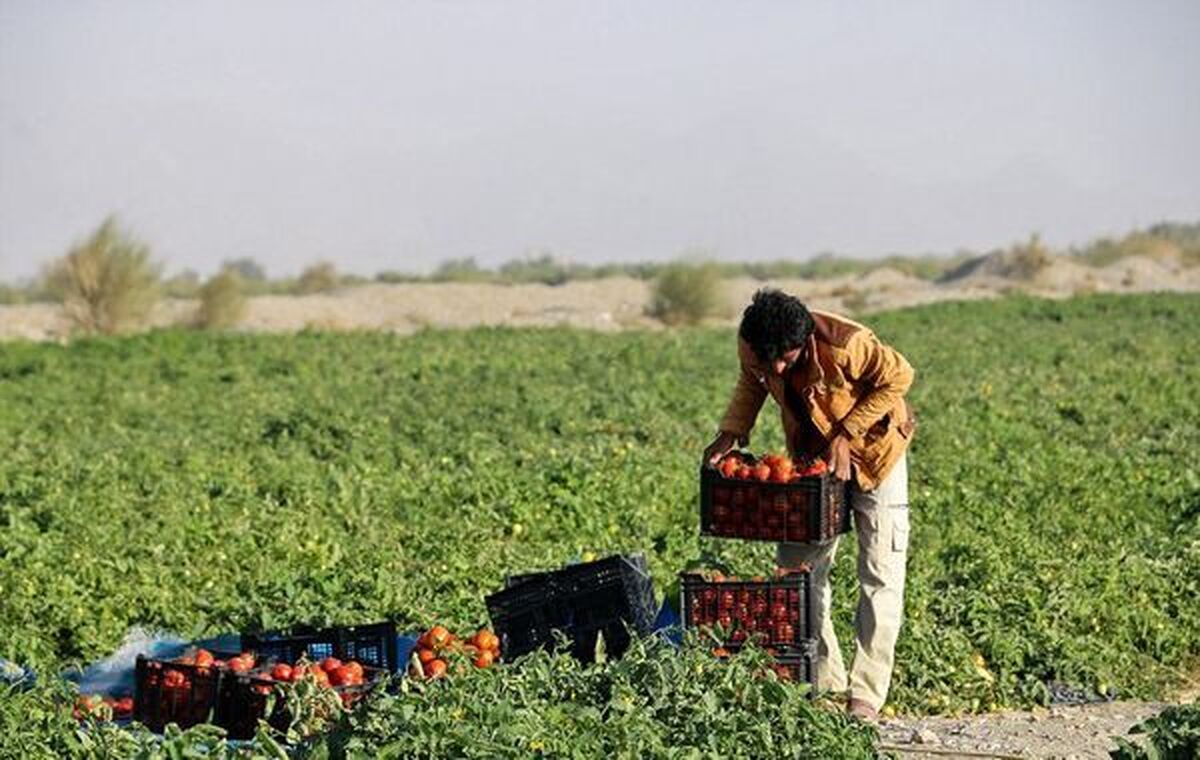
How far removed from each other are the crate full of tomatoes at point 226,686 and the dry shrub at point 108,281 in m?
32.9

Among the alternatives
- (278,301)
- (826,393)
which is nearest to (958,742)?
(826,393)

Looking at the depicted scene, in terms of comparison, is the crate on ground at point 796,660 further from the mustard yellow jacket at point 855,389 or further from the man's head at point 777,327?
the man's head at point 777,327

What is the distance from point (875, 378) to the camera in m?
9.03

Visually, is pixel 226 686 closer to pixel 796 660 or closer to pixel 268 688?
pixel 268 688

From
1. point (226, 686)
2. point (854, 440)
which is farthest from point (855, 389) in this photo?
point (226, 686)

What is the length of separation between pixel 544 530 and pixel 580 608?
4563 mm

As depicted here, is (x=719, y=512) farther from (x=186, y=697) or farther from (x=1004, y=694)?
(x=186, y=697)

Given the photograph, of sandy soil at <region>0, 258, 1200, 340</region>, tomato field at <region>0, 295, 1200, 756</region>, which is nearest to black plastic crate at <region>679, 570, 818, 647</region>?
tomato field at <region>0, 295, 1200, 756</region>

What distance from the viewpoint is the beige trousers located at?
917cm

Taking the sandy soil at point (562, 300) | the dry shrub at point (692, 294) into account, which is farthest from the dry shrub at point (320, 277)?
the dry shrub at point (692, 294)

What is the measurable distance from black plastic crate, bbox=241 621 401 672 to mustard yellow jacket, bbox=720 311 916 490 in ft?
6.61

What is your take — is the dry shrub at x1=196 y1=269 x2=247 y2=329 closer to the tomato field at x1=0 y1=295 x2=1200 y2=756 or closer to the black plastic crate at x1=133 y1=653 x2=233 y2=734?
the tomato field at x1=0 y1=295 x2=1200 y2=756

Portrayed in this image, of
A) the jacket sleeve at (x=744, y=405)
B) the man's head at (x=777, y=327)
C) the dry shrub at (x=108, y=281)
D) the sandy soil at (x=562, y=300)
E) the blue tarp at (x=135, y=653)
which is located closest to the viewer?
the man's head at (x=777, y=327)

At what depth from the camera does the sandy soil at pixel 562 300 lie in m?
50.8
